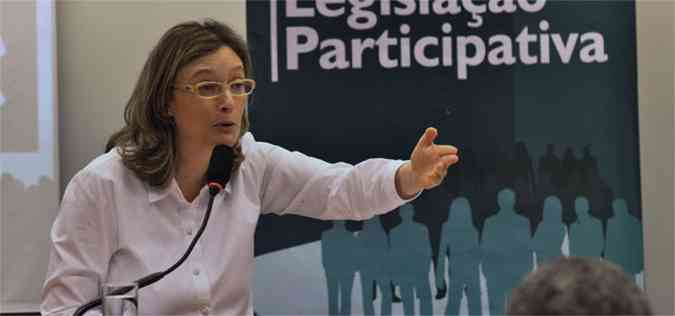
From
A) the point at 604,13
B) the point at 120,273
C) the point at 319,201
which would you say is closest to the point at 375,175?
the point at 319,201

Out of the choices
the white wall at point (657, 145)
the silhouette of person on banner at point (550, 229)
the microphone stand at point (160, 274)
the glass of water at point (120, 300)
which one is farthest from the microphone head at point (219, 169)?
the white wall at point (657, 145)

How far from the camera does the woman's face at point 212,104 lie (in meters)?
2.24

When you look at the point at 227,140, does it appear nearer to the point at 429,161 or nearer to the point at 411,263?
the point at 429,161

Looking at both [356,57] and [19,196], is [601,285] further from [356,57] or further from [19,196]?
[19,196]

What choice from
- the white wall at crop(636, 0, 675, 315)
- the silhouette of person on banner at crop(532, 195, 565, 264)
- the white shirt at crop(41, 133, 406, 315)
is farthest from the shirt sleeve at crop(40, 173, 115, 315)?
the white wall at crop(636, 0, 675, 315)

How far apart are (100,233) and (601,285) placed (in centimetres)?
170

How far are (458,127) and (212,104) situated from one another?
4.45ft

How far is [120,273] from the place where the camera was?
2.16m

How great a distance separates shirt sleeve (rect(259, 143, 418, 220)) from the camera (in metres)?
2.35

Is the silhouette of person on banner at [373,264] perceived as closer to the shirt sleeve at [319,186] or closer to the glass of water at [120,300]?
the shirt sleeve at [319,186]

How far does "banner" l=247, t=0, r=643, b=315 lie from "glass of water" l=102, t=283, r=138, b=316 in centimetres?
178

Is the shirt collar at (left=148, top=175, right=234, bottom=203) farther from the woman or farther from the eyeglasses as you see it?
the eyeglasses

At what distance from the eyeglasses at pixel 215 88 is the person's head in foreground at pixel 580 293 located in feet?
5.46

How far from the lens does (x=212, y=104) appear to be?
224 centimetres
